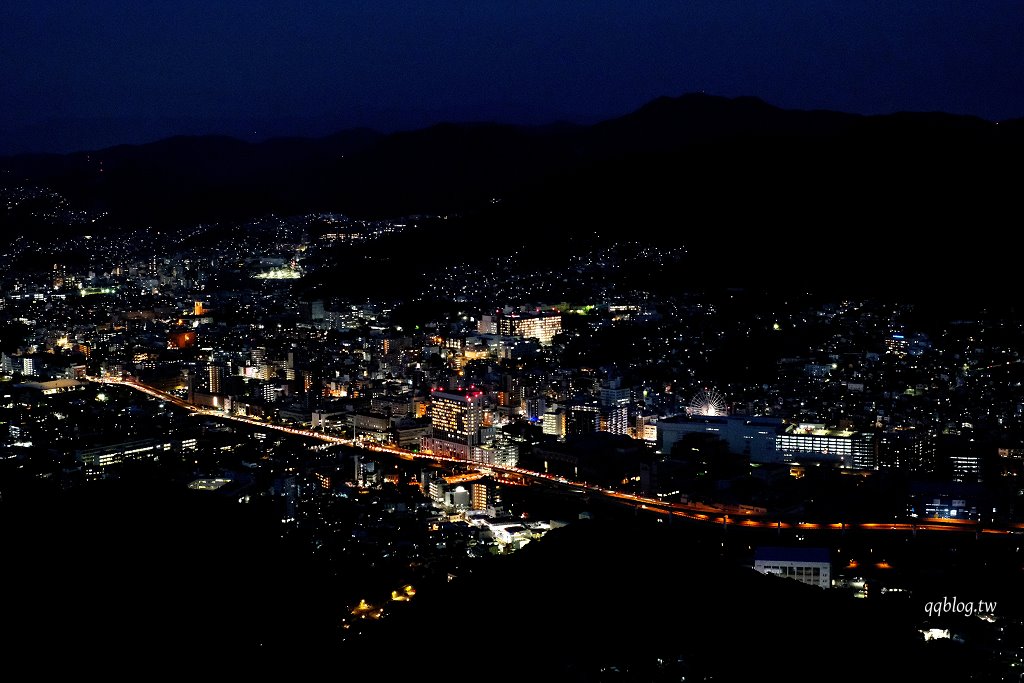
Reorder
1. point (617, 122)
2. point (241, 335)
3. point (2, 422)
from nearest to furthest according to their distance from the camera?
point (2, 422) → point (241, 335) → point (617, 122)

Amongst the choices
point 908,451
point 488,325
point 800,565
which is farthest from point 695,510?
point 488,325

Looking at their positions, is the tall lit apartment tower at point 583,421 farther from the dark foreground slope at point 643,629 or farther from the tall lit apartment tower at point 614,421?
the dark foreground slope at point 643,629

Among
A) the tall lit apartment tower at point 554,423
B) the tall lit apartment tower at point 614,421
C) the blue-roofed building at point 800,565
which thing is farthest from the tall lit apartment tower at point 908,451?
the tall lit apartment tower at point 554,423

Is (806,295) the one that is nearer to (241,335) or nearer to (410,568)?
(241,335)

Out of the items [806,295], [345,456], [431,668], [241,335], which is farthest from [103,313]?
[431,668]

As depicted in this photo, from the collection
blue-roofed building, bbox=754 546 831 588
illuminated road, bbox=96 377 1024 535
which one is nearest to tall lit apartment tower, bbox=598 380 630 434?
illuminated road, bbox=96 377 1024 535

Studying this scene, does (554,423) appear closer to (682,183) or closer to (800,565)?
(800,565)
